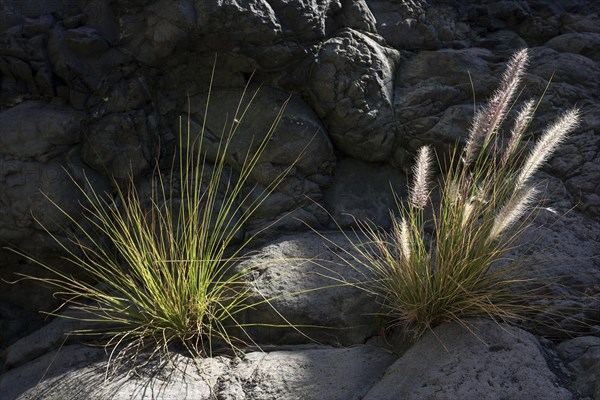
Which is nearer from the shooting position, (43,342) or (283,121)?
(43,342)

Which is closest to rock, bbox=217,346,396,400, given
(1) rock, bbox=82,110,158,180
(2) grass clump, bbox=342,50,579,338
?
(2) grass clump, bbox=342,50,579,338

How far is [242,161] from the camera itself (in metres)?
3.08

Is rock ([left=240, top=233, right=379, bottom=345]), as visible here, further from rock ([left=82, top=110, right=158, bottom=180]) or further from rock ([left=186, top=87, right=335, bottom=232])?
rock ([left=82, top=110, right=158, bottom=180])

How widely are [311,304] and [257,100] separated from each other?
1.14 meters

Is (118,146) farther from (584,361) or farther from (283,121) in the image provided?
(584,361)

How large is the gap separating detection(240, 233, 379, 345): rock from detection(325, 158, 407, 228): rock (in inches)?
17.6

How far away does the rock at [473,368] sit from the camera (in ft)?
6.52

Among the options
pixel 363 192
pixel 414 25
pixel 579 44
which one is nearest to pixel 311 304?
pixel 363 192

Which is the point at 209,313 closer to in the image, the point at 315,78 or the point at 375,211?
the point at 375,211

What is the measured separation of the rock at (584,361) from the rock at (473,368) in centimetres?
8

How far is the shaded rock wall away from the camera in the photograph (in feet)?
9.77

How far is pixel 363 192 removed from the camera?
3.18 meters

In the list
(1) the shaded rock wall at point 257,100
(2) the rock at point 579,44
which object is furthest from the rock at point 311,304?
(2) the rock at point 579,44

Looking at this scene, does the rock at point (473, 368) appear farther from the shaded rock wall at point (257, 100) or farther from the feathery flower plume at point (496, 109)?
the shaded rock wall at point (257, 100)
